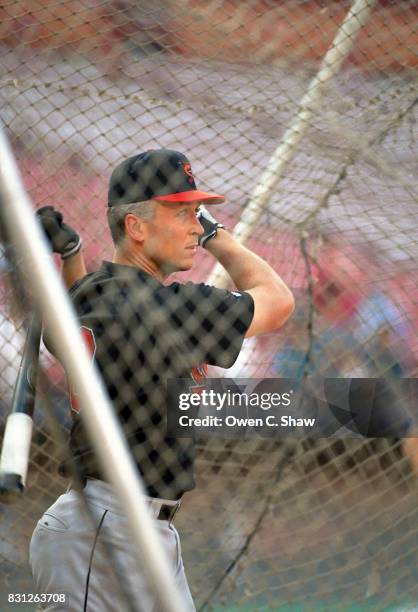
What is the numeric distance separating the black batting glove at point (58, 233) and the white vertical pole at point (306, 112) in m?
0.79

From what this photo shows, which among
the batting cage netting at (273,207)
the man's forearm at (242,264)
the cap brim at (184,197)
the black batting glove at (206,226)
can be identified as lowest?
the batting cage netting at (273,207)

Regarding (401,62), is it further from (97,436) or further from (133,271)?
(97,436)

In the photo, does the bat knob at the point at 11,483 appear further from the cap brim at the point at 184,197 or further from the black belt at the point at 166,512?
the cap brim at the point at 184,197

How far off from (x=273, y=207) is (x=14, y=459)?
1818 millimetres

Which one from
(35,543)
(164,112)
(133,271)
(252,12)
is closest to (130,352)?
(133,271)

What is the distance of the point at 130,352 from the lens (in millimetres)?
1957

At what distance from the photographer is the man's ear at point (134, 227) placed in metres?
2.03

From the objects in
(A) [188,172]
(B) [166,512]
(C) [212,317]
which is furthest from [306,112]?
(B) [166,512]

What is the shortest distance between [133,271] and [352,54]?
4.41 feet

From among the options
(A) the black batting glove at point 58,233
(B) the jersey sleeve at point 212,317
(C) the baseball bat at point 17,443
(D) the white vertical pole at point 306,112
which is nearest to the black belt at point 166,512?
(B) the jersey sleeve at point 212,317

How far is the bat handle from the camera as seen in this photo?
49.8 inches

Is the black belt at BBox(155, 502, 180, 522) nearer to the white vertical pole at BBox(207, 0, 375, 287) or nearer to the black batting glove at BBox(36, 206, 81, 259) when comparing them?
the black batting glove at BBox(36, 206, 81, 259)

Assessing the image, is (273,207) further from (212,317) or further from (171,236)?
(212,317)

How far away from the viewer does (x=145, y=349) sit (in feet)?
6.46
